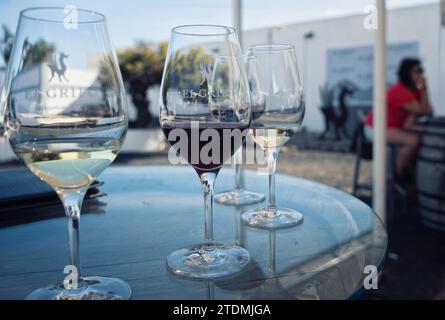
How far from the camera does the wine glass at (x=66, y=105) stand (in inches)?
17.5

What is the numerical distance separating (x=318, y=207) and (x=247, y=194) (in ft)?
0.52

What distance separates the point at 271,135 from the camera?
782 millimetres

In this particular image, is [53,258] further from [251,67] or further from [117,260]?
[251,67]

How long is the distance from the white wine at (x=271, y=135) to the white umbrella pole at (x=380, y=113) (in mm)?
1540

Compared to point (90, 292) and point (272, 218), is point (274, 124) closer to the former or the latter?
point (272, 218)

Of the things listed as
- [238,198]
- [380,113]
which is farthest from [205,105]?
[380,113]

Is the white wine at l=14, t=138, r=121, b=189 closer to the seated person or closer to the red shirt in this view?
the seated person

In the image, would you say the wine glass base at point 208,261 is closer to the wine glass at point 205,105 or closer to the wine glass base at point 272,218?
the wine glass at point 205,105

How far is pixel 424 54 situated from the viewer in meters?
8.64

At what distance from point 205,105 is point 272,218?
0.91 ft

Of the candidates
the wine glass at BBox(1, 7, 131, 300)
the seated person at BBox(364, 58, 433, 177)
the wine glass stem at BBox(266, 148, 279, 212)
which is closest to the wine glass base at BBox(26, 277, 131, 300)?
the wine glass at BBox(1, 7, 131, 300)

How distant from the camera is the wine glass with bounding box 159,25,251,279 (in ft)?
1.82

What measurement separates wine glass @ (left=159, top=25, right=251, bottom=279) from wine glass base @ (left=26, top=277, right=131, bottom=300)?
7 centimetres
